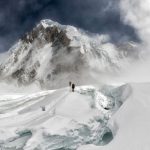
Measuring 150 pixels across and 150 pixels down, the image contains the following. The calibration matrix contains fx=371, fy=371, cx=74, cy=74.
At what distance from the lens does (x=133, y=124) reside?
21.1m

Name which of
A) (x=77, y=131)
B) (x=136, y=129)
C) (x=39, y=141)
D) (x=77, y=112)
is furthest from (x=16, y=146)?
(x=136, y=129)

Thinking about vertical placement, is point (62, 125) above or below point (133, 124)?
below

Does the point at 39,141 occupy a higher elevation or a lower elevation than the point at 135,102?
lower

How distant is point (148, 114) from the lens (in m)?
21.8

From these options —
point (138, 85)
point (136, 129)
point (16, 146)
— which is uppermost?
point (138, 85)

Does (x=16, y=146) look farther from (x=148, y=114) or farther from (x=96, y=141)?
(x=148, y=114)

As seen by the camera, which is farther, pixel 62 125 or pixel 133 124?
pixel 62 125

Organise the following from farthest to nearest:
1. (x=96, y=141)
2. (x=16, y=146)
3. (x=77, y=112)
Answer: (x=77, y=112) < (x=16, y=146) < (x=96, y=141)

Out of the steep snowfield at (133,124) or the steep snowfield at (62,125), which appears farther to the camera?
the steep snowfield at (62,125)

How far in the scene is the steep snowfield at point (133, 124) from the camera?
61.2 ft

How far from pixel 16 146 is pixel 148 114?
383 inches

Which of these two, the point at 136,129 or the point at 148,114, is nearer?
the point at 136,129

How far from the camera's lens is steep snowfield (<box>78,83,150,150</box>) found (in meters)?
18.7

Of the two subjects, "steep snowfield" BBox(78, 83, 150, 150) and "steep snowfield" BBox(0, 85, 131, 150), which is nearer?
"steep snowfield" BBox(78, 83, 150, 150)
